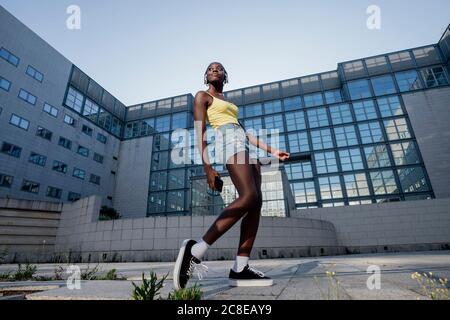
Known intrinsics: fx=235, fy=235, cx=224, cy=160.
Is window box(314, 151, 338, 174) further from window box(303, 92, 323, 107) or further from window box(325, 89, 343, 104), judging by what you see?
window box(325, 89, 343, 104)

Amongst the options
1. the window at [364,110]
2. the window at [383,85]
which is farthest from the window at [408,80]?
the window at [364,110]

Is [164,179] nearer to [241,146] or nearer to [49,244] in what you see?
[49,244]

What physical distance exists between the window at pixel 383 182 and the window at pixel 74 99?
31.3 metres

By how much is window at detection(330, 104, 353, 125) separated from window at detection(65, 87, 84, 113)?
27.8m

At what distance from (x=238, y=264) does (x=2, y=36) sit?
1092 inches

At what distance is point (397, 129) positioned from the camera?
2352cm

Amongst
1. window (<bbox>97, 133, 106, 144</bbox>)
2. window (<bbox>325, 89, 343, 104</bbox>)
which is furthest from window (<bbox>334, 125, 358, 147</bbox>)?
window (<bbox>97, 133, 106, 144</bbox>)

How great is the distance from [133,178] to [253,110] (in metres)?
16.8

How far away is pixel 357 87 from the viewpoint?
84.8 feet

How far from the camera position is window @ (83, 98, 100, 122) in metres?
26.8

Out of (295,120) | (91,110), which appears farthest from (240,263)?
(91,110)

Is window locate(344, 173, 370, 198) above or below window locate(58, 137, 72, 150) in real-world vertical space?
below
